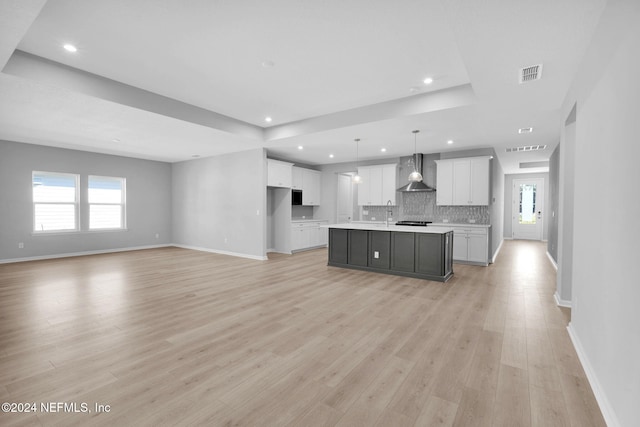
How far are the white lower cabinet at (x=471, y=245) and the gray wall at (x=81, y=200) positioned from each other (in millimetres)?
8789

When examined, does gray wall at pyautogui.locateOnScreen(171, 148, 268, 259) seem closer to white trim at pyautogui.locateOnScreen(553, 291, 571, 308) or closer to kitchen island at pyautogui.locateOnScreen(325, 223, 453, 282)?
kitchen island at pyautogui.locateOnScreen(325, 223, 453, 282)

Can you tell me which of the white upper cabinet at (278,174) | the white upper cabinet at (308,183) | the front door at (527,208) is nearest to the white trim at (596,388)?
the white upper cabinet at (278,174)

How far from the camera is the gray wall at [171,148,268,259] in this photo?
280 inches

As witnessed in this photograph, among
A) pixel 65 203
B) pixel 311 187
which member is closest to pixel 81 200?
pixel 65 203

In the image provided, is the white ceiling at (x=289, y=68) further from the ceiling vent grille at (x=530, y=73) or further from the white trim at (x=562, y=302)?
the white trim at (x=562, y=302)

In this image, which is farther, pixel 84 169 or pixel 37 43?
pixel 84 169

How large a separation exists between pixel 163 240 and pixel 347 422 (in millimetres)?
9475

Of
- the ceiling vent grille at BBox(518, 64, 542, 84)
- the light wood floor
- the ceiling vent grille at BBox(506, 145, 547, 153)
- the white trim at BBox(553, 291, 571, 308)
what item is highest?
the ceiling vent grille at BBox(506, 145, 547, 153)

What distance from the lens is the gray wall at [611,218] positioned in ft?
4.91

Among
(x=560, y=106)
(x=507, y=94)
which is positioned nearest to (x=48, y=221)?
(x=507, y=94)

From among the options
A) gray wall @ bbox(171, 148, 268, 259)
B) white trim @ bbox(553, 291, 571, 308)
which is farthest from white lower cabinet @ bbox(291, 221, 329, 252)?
white trim @ bbox(553, 291, 571, 308)

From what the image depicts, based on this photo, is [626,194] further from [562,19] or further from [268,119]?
[268,119]

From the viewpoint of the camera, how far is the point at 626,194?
1.60 m

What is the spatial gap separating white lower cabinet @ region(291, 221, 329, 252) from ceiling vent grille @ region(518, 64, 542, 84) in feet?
19.3
